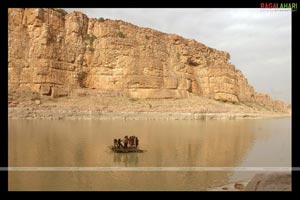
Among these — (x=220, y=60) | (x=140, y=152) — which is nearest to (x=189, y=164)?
(x=140, y=152)

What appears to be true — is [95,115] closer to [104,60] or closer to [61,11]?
[104,60]

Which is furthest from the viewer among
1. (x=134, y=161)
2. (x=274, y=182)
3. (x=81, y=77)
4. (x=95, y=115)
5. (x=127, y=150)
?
(x=81, y=77)

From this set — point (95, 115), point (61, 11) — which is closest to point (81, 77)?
point (61, 11)

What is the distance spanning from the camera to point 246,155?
16.2 meters

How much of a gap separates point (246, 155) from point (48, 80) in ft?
133

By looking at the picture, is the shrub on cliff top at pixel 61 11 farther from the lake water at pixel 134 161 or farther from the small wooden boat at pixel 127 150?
the small wooden boat at pixel 127 150

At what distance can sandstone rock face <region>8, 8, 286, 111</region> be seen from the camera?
5056 cm

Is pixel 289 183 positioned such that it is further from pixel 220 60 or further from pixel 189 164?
pixel 220 60

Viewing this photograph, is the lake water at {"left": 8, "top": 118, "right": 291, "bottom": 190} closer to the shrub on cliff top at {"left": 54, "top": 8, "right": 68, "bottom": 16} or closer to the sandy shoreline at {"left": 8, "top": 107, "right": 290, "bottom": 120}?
the sandy shoreline at {"left": 8, "top": 107, "right": 290, "bottom": 120}

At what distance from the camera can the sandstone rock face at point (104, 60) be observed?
1991 inches

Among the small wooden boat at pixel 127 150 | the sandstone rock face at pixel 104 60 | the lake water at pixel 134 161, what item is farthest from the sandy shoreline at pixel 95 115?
the small wooden boat at pixel 127 150

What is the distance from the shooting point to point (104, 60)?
5853 centimetres

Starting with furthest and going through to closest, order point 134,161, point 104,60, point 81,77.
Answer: point 104,60 < point 81,77 < point 134,161

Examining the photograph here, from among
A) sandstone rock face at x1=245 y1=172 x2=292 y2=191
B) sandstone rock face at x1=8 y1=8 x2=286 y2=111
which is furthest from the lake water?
sandstone rock face at x1=8 y1=8 x2=286 y2=111
